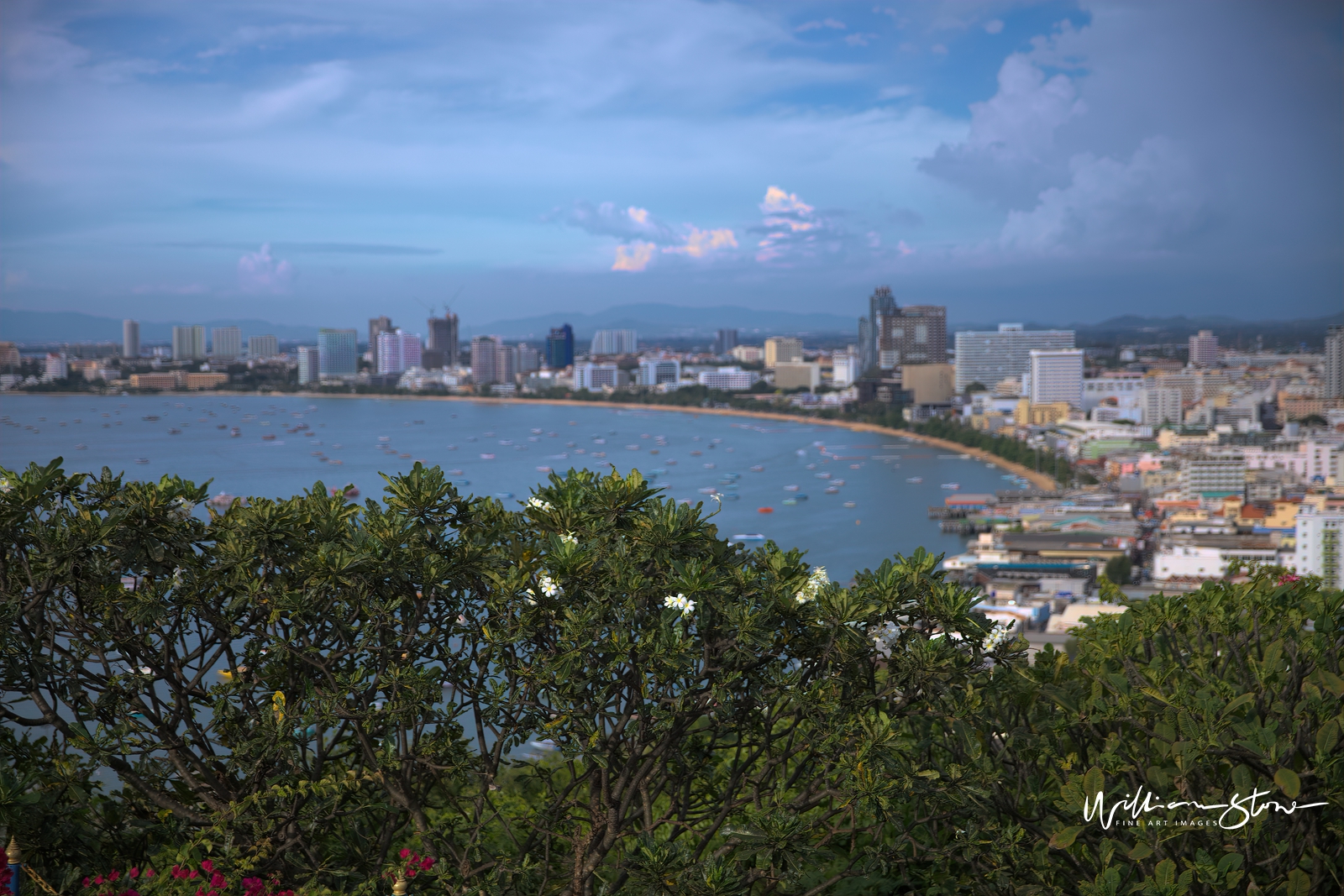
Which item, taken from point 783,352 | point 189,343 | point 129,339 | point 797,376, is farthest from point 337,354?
point 783,352

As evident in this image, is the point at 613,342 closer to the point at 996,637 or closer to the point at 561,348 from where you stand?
the point at 561,348

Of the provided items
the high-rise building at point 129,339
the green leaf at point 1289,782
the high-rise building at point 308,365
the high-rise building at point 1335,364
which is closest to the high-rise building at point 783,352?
the high-rise building at point 308,365

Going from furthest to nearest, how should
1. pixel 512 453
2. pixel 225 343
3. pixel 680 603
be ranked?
pixel 225 343, pixel 512 453, pixel 680 603

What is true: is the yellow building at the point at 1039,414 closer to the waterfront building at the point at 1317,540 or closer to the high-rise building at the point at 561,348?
the waterfront building at the point at 1317,540

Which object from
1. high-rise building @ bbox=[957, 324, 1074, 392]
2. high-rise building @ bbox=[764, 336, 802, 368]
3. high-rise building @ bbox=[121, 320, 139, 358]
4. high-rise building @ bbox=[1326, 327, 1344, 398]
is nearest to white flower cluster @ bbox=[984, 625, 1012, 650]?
high-rise building @ bbox=[121, 320, 139, 358]

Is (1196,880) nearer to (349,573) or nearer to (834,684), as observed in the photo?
(834,684)

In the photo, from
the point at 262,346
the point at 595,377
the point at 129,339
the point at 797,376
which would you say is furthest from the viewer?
the point at 797,376

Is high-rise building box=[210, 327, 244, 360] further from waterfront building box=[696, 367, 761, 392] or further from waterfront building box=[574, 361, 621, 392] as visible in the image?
waterfront building box=[696, 367, 761, 392]
